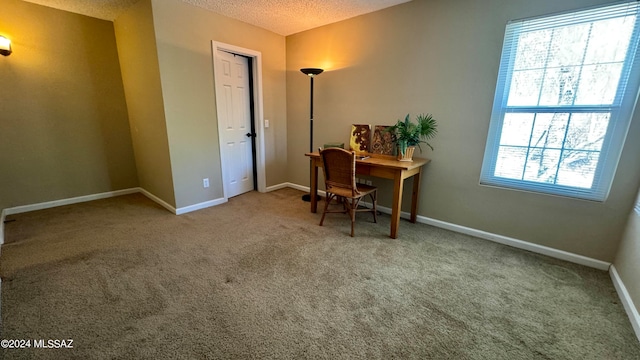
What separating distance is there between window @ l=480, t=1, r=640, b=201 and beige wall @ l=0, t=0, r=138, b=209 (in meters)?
4.96

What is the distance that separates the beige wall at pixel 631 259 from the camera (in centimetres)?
168

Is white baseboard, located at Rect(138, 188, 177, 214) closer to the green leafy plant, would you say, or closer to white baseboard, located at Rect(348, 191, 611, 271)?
the green leafy plant

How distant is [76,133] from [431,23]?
15.5 feet

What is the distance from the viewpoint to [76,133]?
11.4 ft

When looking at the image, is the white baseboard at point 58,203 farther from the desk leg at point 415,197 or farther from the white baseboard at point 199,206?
the desk leg at point 415,197

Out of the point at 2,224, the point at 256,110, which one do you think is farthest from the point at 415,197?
the point at 2,224

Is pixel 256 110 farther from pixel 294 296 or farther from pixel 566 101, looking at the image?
pixel 566 101

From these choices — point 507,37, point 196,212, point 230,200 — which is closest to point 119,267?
point 196,212

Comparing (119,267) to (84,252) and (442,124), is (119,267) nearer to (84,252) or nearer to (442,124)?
(84,252)

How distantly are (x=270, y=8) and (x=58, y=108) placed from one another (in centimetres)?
306

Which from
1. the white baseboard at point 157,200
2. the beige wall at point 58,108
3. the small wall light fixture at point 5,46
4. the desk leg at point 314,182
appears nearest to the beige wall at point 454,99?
the desk leg at point 314,182

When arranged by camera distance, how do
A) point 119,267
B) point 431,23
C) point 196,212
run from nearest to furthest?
point 119,267
point 431,23
point 196,212

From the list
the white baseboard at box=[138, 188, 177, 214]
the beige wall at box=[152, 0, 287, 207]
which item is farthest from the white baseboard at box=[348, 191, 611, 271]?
the white baseboard at box=[138, 188, 177, 214]

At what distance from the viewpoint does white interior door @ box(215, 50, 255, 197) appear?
3.47m
